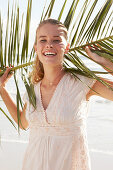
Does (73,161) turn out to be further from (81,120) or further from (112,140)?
(112,140)

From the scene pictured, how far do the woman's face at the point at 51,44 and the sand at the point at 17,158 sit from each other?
2.35m

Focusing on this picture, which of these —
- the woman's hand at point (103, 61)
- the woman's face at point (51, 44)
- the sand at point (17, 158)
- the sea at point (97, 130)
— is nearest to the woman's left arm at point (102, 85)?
the woman's hand at point (103, 61)

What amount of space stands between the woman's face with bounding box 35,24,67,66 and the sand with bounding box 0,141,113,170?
2348mm

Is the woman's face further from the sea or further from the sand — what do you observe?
the sea

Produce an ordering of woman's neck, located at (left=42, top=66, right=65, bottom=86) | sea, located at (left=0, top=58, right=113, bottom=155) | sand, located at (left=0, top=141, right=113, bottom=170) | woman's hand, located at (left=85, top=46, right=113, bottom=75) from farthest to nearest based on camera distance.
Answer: sea, located at (left=0, top=58, right=113, bottom=155) → sand, located at (left=0, top=141, right=113, bottom=170) → woman's neck, located at (left=42, top=66, right=65, bottom=86) → woman's hand, located at (left=85, top=46, right=113, bottom=75)

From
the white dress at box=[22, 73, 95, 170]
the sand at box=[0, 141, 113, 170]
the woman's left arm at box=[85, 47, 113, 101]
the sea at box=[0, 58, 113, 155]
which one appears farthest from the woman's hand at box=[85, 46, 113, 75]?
→ the sea at box=[0, 58, 113, 155]

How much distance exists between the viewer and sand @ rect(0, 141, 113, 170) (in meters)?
3.54

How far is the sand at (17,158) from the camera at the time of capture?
3545 mm

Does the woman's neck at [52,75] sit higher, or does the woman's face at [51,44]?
the woman's face at [51,44]

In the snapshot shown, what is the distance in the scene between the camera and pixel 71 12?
5.13 ft

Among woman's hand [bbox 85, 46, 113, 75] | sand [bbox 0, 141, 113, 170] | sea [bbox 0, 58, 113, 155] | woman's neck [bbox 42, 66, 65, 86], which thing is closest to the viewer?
woman's hand [bbox 85, 46, 113, 75]

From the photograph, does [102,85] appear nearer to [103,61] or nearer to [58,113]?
[103,61]

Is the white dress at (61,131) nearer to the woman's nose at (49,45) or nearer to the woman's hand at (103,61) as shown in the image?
the woman's hand at (103,61)

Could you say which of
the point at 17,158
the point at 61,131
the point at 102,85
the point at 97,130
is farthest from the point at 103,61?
the point at 97,130
